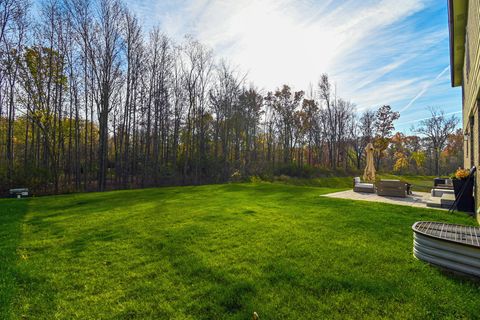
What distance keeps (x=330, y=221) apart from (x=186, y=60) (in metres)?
20.5

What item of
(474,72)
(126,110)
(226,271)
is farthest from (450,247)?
(126,110)

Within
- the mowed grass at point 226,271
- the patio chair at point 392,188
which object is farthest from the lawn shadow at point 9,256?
the patio chair at point 392,188

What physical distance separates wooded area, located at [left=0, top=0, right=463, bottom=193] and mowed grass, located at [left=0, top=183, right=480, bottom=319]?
12368 millimetres

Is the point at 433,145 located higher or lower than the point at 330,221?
higher

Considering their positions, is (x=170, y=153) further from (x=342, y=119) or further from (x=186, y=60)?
(x=342, y=119)

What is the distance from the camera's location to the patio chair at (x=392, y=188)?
802cm

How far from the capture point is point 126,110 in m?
17.8

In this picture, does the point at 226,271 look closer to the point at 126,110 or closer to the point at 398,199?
the point at 398,199

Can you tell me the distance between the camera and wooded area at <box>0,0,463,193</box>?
13.4m

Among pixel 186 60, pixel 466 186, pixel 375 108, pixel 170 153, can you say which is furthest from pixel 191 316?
pixel 375 108

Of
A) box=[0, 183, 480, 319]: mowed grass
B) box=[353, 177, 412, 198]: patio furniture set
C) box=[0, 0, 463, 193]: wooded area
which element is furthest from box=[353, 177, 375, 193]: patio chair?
box=[0, 0, 463, 193]: wooded area

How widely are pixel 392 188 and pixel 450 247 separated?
6474 millimetres

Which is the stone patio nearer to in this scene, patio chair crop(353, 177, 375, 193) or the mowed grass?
patio chair crop(353, 177, 375, 193)

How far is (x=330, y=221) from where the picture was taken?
4879 millimetres
